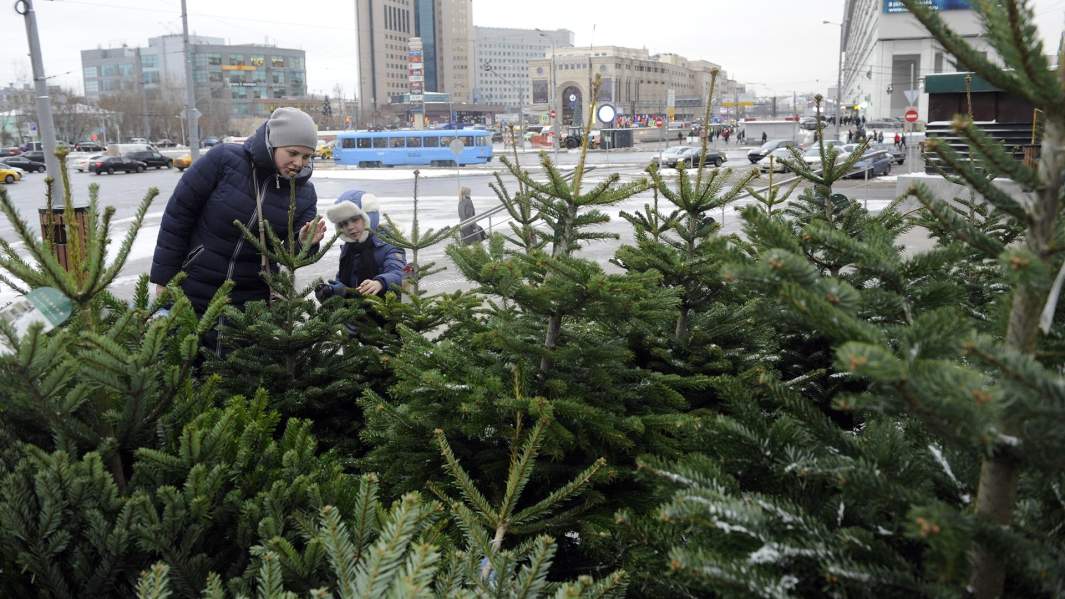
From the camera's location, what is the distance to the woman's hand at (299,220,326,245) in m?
3.84

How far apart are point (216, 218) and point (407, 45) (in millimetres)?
149765

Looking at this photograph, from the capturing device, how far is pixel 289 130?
12.8 ft

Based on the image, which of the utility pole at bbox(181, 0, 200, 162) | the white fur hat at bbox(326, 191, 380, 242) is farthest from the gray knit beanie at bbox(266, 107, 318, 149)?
the utility pole at bbox(181, 0, 200, 162)

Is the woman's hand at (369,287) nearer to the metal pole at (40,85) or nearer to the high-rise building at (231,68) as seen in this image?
the metal pole at (40,85)

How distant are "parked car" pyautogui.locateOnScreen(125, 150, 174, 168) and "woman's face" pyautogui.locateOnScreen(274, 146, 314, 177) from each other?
157 feet

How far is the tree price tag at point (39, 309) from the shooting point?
229 centimetres

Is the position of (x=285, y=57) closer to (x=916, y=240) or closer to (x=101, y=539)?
(x=916, y=240)

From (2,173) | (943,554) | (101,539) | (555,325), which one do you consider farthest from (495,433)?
(2,173)

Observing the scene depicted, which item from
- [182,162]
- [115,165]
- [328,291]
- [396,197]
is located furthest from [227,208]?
[115,165]

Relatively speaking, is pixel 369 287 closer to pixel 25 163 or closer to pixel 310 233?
pixel 310 233

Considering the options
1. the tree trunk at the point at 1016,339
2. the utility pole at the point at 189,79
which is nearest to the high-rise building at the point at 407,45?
the utility pole at the point at 189,79

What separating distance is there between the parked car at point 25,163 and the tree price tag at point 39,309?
2059 inches

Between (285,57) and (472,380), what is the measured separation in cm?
14068

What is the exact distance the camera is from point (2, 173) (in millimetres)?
38594
